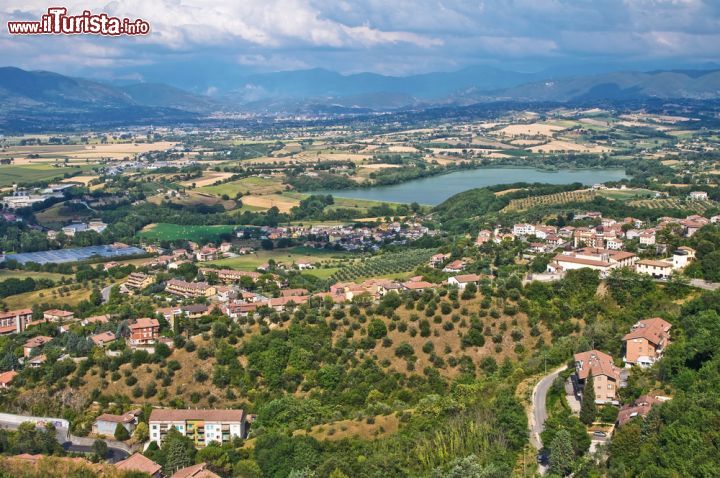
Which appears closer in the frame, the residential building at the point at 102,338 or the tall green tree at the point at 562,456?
the tall green tree at the point at 562,456

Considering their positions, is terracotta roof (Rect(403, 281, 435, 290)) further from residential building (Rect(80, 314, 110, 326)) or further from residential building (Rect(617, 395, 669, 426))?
residential building (Rect(617, 395, 669, 426))

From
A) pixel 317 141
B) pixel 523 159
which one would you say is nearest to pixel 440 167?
pixel 523 159

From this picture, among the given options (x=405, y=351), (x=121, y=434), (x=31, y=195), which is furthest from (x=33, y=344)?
(x=31, y=195)

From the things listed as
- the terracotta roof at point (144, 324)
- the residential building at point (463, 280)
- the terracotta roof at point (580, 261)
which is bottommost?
the terracotta roof at point (144, 324)

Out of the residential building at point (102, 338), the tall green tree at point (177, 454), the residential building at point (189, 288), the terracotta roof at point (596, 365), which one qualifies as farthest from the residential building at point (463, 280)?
the tall green tree at point (177, 454)

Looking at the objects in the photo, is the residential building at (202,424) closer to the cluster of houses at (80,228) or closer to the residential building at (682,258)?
the residential building at (682,258)

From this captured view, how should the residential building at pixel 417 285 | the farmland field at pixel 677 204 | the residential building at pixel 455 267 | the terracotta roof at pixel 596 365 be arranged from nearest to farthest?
the terracotta roof at pixel 596 365 < the residential building at pixel 417 285 < the residential building at pixel 455 267 < the farmland field at pixel 677 204

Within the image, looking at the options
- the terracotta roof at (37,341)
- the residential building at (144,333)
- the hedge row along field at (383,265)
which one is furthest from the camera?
the hedge row along field at (383,265)
